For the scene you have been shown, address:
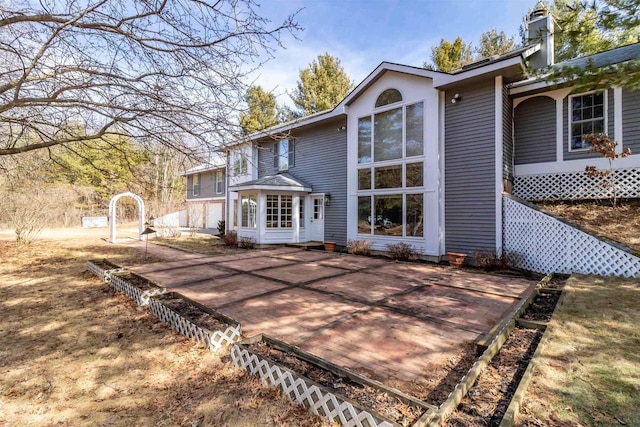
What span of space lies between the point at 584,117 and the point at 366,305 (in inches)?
350

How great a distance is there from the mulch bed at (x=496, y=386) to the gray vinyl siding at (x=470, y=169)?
5.52 meters

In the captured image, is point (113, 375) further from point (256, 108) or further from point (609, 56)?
point (609, 56)

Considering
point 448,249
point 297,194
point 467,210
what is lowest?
point 448,249

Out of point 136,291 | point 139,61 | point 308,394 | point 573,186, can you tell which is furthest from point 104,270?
point 573,186

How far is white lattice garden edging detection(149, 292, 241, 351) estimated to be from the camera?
3.56m

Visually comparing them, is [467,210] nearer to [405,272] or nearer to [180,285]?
[405,272]

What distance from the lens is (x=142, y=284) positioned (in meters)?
6.50

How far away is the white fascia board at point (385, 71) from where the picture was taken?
9297mm

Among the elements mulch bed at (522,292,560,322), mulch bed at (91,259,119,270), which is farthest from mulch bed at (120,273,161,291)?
mulch bed at (522,292,560,322)

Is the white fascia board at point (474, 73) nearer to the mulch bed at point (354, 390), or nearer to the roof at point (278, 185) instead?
the roof at point (278, 185)

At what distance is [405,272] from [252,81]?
19.5ft

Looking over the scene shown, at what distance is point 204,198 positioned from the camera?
24.0 metres

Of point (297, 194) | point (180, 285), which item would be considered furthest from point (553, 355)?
point (297, 194)

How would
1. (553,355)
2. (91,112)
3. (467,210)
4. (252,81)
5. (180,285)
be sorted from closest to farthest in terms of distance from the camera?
(553,355), (252,81), (91,112), (180,285), (467,210)
